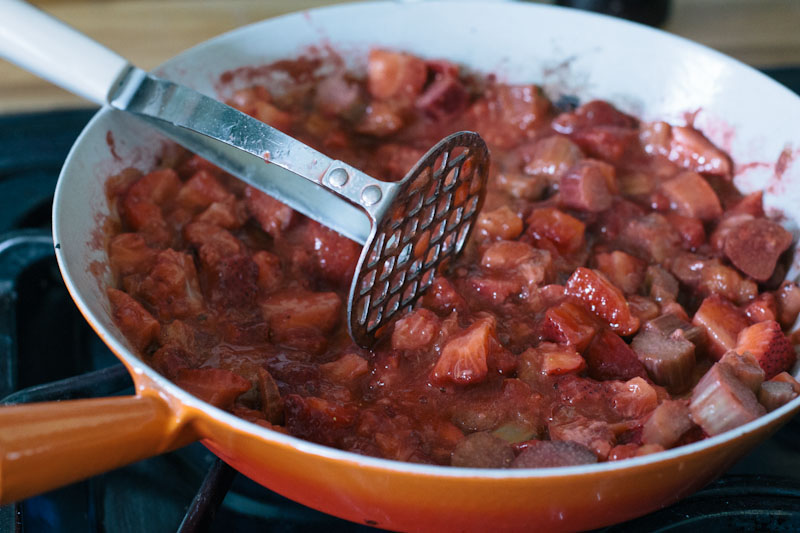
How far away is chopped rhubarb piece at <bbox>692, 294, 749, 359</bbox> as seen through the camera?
110cm

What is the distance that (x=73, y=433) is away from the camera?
0.71 meters

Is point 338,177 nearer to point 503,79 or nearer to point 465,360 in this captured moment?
point 465,360

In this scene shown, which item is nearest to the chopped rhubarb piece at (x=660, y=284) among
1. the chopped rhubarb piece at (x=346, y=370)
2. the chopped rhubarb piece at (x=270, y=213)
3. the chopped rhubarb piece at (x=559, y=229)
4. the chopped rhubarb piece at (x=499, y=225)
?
the chopped rhubarb piece at (x=559, y=229)

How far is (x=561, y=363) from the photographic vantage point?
1.04 metres

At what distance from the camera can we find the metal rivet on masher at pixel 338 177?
37.4 inches

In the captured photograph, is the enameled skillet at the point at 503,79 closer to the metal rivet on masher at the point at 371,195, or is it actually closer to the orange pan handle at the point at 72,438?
the orange pan handle at the point at 72,438

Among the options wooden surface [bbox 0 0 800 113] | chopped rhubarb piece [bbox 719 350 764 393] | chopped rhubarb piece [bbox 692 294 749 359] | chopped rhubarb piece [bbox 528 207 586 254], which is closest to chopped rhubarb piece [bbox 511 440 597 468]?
chopped rhubarb piece [bbox 719 350 764 393]

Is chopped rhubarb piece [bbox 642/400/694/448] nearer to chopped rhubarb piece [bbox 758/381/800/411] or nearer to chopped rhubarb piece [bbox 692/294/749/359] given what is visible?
chopped rhubarb piece [bbox 758/381/800/411]

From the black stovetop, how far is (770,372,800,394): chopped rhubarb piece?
0.43ft

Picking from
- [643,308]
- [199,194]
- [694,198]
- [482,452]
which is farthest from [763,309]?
[199,194]

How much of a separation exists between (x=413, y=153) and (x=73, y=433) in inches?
34.9

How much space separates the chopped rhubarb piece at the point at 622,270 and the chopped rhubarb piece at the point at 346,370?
0.45m

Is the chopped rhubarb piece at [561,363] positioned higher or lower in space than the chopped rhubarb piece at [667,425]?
lower

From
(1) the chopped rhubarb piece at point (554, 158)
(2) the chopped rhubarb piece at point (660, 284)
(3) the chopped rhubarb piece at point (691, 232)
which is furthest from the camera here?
(1) the chopped rhubarb piece at point (554, 158)
